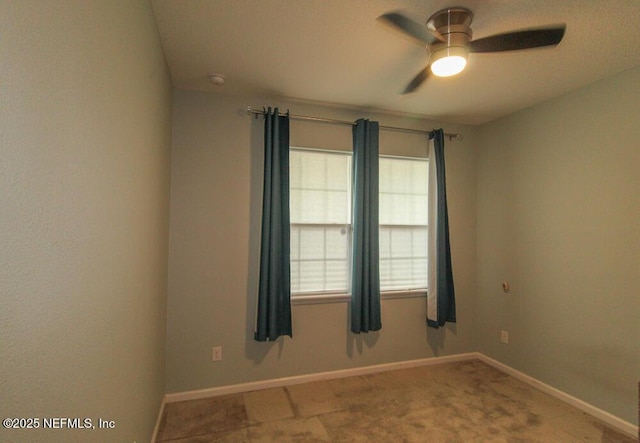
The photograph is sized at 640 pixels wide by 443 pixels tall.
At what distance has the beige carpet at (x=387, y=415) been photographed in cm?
210

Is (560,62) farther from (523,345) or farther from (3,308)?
(3,308)

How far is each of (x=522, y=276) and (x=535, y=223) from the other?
535mm

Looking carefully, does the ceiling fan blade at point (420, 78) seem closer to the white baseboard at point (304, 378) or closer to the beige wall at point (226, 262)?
the beige wall at point (226, 262)

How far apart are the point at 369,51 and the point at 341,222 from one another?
58.9 inches

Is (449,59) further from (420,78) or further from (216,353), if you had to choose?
(216,353)

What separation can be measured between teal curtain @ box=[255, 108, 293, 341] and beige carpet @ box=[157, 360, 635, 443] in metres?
0.56

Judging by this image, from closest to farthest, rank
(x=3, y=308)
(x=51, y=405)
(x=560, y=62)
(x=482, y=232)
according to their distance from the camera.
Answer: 1. (x=3, y=308)
2. (x=51, y=405)
3. (x=560, y=62)
4. (x=482, y=232)

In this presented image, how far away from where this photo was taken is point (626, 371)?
2.20m

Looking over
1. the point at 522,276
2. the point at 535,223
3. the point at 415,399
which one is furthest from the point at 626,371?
the point at 415,399

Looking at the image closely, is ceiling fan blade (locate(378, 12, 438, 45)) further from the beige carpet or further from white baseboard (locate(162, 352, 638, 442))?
white baseboard (locate(162, 352, 638, 442))

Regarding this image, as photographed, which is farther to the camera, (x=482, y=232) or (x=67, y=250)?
(x=482, y=232)

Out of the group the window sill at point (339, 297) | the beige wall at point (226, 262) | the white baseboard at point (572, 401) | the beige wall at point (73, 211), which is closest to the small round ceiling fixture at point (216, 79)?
the beige wall at point (226, 262)

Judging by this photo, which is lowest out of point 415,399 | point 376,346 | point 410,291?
point 415,399

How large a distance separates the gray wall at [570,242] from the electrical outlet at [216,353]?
2.80 metres
